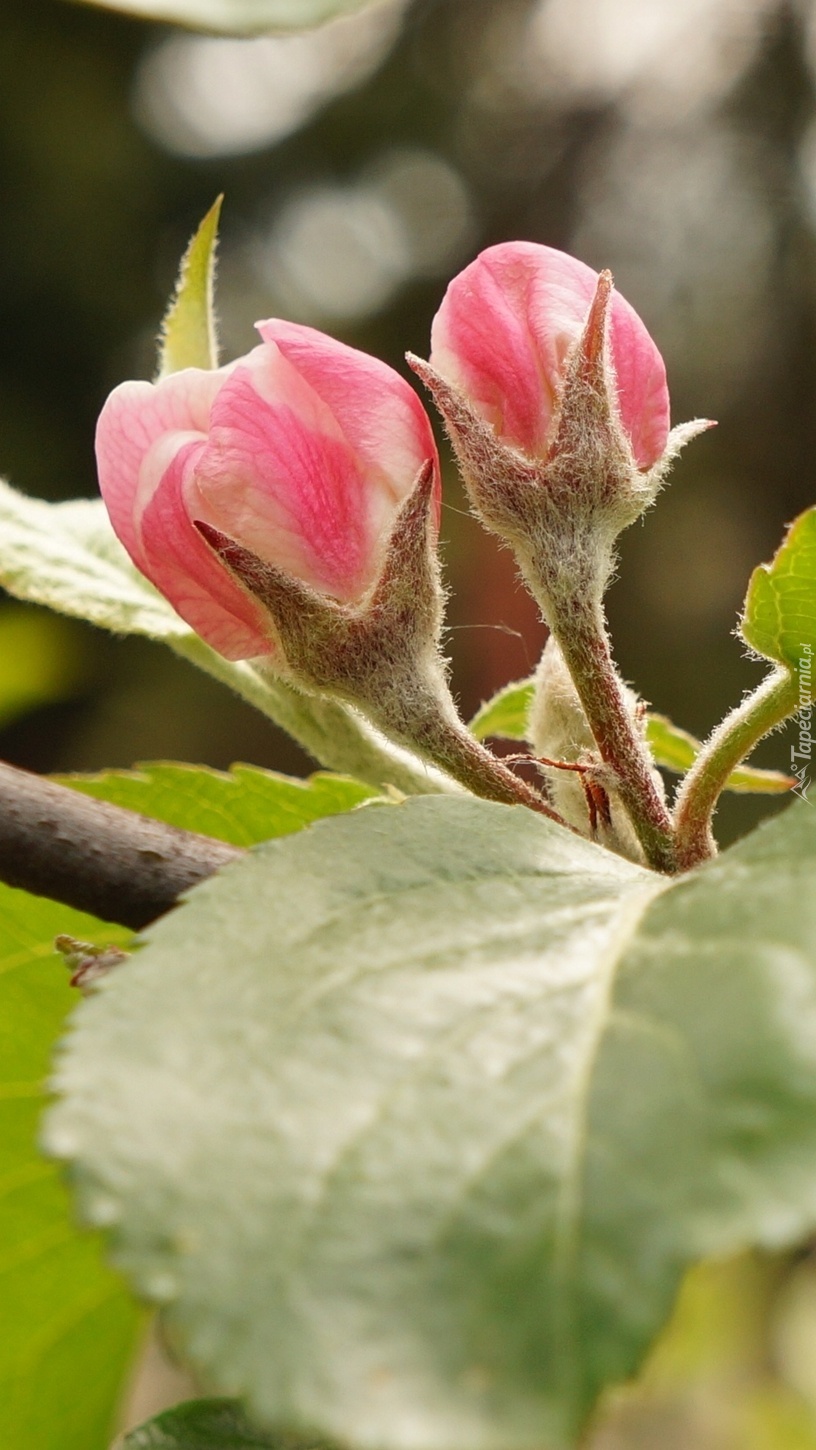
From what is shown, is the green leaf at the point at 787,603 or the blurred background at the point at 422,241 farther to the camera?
the blurred background at the point at 422,241

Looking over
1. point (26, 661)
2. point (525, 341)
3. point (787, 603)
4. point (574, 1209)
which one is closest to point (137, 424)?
point (525, 341)

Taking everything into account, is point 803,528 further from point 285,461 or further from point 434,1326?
point 434,1326

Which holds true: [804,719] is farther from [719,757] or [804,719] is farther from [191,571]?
[191,571]

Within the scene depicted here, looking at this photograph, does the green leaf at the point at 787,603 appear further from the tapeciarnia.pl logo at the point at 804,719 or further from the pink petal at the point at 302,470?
the pink petal at the point at 302,470

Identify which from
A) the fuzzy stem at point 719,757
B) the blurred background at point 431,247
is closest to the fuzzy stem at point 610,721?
the fuzzy stem at point 719,757

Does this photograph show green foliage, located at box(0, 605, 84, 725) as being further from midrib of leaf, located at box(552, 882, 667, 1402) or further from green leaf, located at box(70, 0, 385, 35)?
midrib of leaf, located at box(552, 882, 667, 1402)

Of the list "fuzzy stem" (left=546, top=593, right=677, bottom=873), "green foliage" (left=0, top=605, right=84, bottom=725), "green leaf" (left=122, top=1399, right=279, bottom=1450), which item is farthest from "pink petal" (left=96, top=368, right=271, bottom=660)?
"green foliage" (left=0, top=605, right=84, bottom=725)
